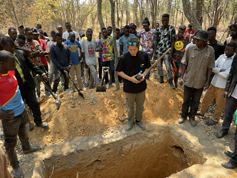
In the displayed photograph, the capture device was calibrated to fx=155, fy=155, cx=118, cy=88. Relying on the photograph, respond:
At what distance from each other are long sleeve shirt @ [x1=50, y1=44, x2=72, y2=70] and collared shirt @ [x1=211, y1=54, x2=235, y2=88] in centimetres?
376

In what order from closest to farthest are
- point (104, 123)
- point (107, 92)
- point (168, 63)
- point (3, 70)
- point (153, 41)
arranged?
point (3, 70), point (104, 123), point (107, 92), point (168, 63), point (153, 41)

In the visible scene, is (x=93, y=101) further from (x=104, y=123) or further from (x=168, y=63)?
(x=168, y=63)

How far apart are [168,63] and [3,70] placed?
405 centimetres

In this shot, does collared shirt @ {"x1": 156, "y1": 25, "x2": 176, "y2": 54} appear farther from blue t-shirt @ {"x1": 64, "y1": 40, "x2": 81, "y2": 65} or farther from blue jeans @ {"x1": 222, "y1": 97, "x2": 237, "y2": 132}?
blue t-shirt @ {"x1": 64, "y1": 40, "x2": 81, "y2": 65}

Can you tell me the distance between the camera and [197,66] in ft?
10.4

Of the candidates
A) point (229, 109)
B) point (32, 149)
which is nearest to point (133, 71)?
point (229, 109)

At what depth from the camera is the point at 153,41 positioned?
5098 mm

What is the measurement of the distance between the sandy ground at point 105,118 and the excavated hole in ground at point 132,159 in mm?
343

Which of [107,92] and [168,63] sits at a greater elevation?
[168,63]

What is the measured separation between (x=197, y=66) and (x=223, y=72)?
533 millimetres

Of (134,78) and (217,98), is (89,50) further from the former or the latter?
(217,98)

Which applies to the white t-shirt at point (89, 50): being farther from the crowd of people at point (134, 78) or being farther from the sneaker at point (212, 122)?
the sneaker at point (212, 122)

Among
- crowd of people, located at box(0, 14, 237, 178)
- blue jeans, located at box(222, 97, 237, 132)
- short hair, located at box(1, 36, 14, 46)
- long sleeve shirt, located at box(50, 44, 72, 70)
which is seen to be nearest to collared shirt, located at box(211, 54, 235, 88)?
crowd of people, located at box(0, 14, 237, 178)

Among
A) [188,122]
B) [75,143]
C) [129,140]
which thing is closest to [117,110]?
[129,140]
